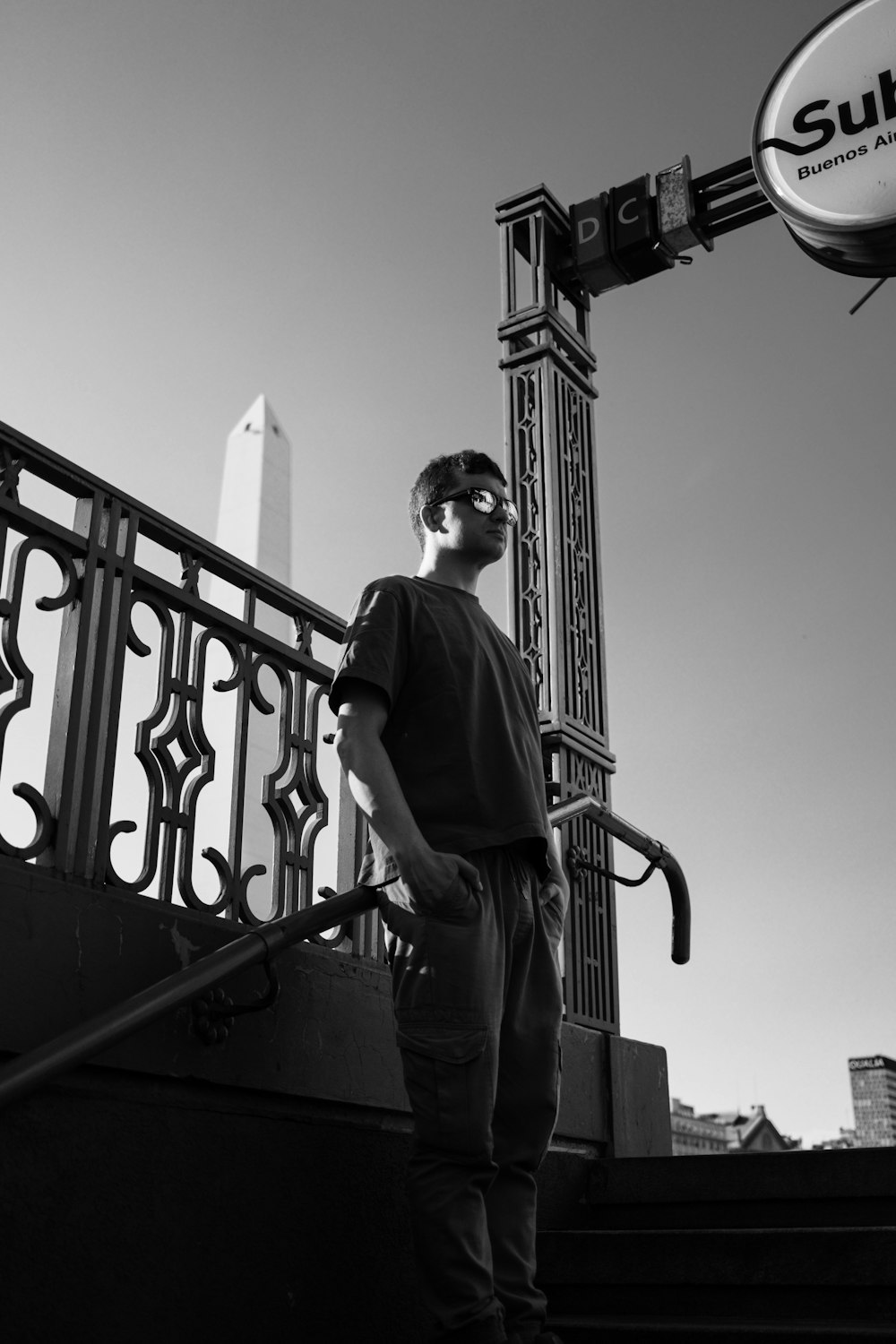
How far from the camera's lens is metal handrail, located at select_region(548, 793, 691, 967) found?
3736 mm

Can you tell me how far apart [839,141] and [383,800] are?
3731 mm

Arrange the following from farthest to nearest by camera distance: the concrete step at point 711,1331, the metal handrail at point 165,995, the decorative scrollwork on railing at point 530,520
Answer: the decorative scrollwork on railing at point 530,520, the concrete step at point 711,1331, the metal handrail at point 165,995

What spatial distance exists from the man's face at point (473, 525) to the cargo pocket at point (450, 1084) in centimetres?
100

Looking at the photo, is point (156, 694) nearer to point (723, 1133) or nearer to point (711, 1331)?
point (711, 1331)

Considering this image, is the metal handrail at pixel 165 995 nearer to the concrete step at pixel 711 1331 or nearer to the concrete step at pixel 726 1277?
the concrete step at pixel 711 1331

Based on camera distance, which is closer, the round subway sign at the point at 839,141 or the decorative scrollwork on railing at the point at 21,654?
the decorative scrollwork on railing at the point at 21,654

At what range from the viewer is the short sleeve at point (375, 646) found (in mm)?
2369

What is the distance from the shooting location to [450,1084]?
2.12 m

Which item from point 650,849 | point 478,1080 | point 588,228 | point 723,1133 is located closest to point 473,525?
point 478,1080

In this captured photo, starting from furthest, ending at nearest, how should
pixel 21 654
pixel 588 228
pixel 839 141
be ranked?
pixel 588 228 < pixel 839 141 < pixel 21 654

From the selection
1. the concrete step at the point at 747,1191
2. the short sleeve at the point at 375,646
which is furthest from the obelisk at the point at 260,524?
the short sleeve at the point at 375,646

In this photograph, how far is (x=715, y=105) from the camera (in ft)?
24.7

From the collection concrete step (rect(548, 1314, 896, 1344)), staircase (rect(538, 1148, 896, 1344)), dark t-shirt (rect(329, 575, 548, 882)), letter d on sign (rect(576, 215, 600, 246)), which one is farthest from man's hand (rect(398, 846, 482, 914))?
letter d on sign (rect(576, 215, 600, 246))

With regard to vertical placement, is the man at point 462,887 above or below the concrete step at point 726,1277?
above
